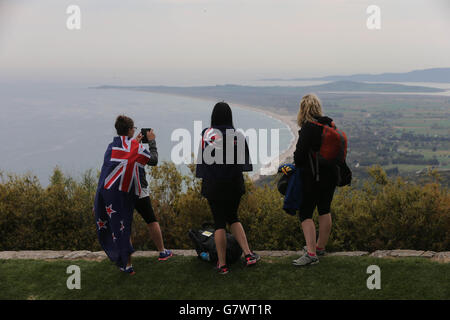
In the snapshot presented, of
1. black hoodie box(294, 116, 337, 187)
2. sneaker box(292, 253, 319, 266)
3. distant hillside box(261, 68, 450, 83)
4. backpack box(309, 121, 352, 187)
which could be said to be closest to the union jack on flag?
black hoodie box(294, 116, 337, 187)

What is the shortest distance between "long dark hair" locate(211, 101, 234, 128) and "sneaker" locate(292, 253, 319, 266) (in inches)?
67.6

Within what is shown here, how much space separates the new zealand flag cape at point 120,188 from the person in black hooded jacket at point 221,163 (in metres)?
0.69

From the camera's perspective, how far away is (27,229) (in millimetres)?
6008

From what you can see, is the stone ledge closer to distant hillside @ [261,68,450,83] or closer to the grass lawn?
the grass lawn

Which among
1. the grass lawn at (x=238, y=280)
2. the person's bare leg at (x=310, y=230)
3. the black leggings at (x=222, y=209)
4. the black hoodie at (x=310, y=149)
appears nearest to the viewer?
the grass lawn at (x=238, y=280)

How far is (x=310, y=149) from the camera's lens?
163 inches

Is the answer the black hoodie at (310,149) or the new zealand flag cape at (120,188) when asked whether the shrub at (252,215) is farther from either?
the new zealand flag cape at (120,188)

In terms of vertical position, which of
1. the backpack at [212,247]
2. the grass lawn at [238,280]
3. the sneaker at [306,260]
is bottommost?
the grass lawn at [238,280]

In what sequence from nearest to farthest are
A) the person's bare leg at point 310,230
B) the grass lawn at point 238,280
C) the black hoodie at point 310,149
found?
the grass lawn at point 238,280, the black hoodie at point 310,149, the person's bare leg at point 310,230

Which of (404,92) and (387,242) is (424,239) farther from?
(404,92)

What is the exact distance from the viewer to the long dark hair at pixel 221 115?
13.2 feet

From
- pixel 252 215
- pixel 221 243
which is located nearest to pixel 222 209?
pixel 221 243

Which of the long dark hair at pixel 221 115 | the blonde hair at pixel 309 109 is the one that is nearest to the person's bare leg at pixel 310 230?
the blonde hair at pixel 309 109
